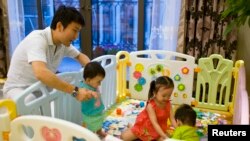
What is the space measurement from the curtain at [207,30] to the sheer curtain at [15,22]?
1.81 metres

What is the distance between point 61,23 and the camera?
1.53 m

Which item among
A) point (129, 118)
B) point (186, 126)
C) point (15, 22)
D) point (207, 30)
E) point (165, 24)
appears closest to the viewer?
point (186, 126)

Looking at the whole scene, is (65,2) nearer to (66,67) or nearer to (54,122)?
(66,67)

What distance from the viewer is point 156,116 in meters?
1.75

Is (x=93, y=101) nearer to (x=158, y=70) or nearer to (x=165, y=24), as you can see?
(x=158, y=70)

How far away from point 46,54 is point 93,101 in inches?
15.4

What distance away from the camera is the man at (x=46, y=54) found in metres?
1.42

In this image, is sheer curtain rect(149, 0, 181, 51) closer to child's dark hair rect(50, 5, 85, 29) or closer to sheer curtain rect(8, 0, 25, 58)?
child's dark hair rect(50, 5, 85, 29)

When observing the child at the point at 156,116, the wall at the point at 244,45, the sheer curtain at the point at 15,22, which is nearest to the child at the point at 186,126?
the child at the point at 156,116

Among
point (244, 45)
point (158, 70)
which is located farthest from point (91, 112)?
point (244, 45)

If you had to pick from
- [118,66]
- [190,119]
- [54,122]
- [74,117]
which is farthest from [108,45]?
[54,122]

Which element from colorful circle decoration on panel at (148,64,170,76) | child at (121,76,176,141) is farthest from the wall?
child at (121,76,176,141)

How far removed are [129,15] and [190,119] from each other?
2347 mm

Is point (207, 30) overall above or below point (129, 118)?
above
